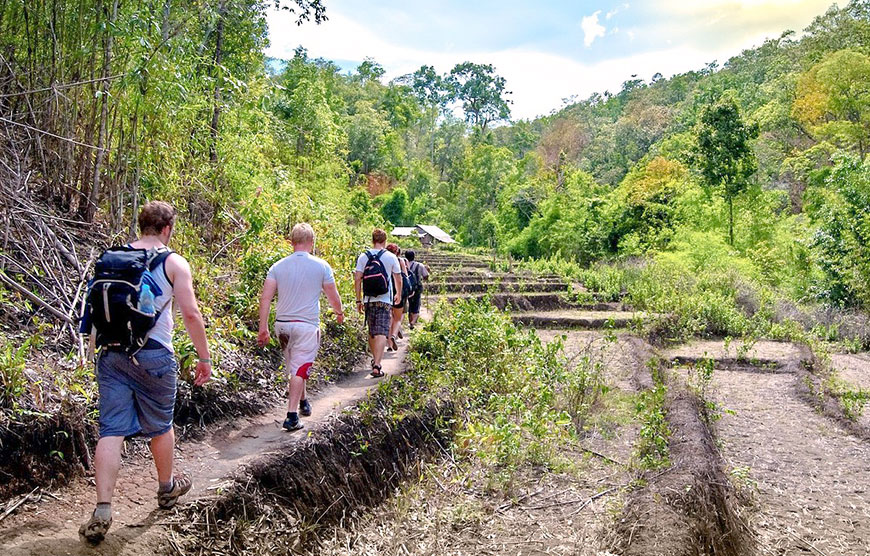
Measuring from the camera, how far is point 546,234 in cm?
3191

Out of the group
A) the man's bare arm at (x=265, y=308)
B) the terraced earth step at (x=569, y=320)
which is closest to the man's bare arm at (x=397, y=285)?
the man's bare arm at (x=265, y=308)

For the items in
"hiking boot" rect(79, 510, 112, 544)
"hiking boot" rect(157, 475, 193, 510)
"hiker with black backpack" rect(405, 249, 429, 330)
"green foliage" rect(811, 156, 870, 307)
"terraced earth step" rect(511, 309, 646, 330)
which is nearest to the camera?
"hiking boot" rect(79, 510, 112, 544)

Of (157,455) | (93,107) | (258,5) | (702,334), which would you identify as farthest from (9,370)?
(702,334)

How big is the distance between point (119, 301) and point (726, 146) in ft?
82.9

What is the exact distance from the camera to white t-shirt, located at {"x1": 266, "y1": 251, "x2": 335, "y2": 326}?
4840mm

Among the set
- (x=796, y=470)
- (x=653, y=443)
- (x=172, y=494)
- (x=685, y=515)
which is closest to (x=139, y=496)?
(x=172, y=494)

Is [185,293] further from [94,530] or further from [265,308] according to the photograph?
[265,308]

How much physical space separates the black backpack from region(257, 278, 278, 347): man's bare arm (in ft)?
5.26

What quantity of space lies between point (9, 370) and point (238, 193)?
13.7ft

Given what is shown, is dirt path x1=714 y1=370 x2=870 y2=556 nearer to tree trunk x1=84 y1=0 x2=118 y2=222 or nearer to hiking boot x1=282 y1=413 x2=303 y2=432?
hiking boot x1=282 y1=413 x2=303 y2=432

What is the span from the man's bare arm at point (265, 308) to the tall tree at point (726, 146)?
76.5 ft

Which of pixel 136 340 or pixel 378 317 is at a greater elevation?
pixel 136 340

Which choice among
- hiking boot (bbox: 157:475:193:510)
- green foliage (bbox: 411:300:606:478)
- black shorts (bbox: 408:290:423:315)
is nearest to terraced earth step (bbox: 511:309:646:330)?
black shorts (bbox: 408:290:423:315)

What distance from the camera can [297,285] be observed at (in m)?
4.84
